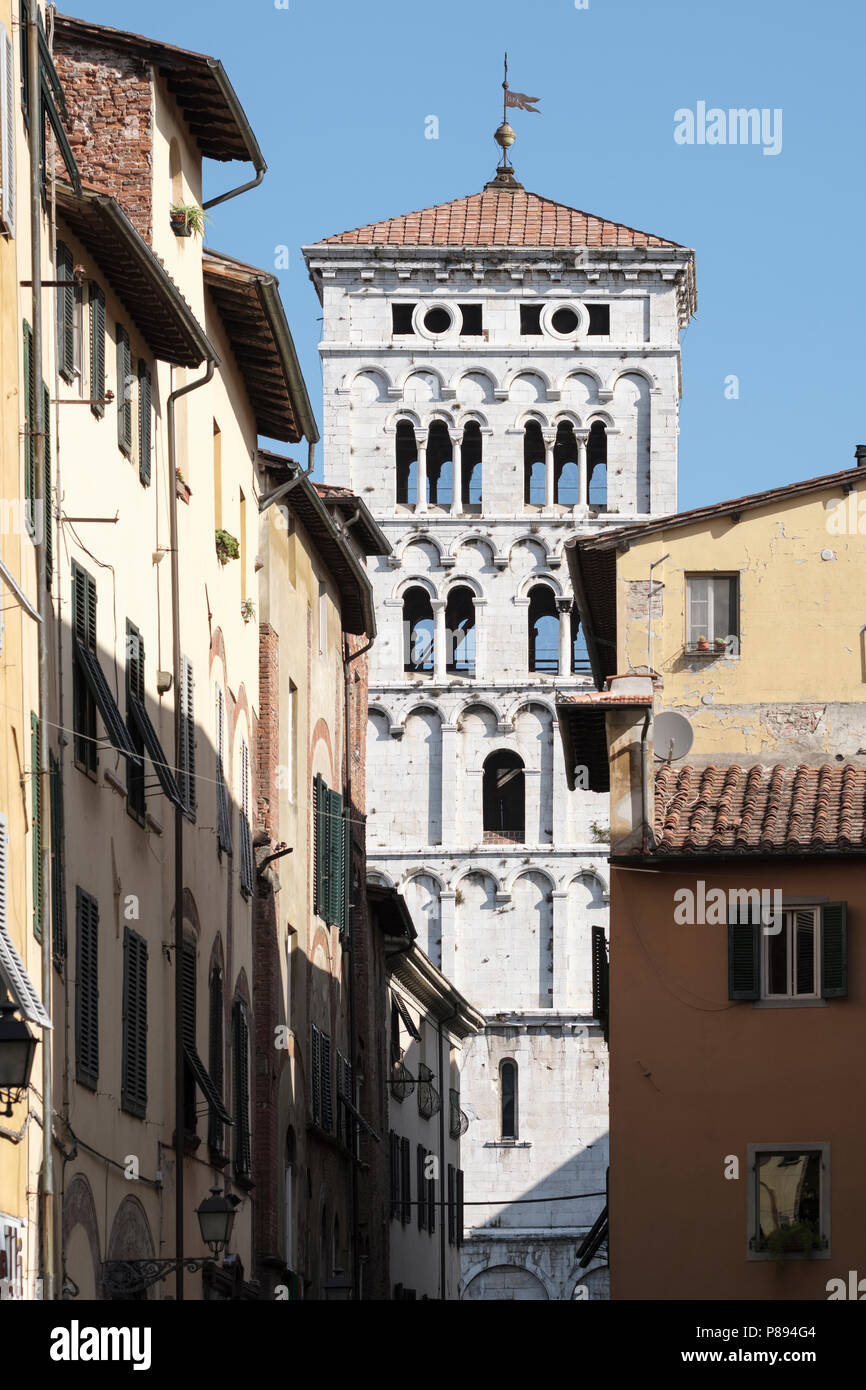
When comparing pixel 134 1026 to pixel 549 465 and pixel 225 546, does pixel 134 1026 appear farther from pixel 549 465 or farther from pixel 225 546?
pixel 549 465

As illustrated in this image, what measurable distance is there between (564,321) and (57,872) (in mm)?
55860

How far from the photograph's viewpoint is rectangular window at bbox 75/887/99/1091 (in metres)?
22.6

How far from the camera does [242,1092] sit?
3177 centimetres

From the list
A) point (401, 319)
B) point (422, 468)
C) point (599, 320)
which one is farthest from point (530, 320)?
point (422, 468)

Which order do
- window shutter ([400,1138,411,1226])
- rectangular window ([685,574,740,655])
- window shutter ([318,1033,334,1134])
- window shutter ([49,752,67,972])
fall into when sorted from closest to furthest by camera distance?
1. window shutter ([49,752,67,972])
2. rectangular window ([685,574,740,655])
3. window shutter ([318,1033,334,1134])
4. window shutter ([400,1138,411,1226])

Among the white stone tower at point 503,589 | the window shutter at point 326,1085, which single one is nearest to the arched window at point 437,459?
the white stone tower at point 503,589

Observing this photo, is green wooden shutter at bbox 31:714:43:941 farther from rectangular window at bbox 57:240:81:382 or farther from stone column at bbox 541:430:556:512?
stone column at bbox 541:430:556:512

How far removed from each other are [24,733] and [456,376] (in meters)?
56.1

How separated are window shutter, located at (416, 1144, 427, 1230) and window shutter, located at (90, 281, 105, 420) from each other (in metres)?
31.4

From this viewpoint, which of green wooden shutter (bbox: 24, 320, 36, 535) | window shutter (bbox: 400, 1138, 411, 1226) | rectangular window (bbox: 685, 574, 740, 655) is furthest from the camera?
window shutter (bbox: 400, 1138, 411, 1226)

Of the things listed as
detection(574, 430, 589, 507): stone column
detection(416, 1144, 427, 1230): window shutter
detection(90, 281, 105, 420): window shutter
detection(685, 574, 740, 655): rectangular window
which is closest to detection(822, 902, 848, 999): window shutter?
detection(685, 574, 740, 655): rectangular window

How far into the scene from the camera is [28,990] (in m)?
19.4

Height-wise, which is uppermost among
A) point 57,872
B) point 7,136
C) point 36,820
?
point 7,136

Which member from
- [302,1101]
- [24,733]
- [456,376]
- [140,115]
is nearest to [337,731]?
[302,1101]
